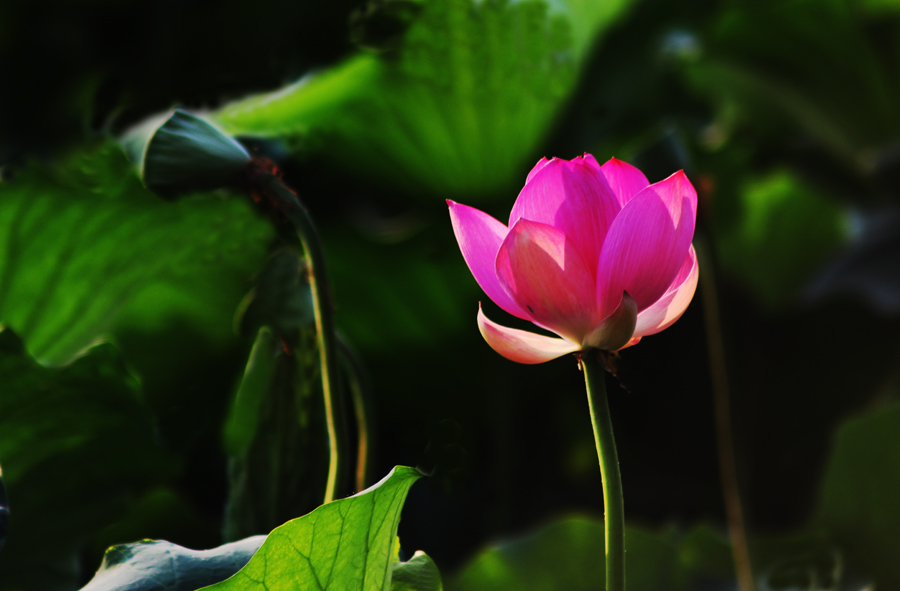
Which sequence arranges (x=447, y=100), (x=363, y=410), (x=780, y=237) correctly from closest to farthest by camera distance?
(x=363, y=410) → (x=447, y=100) → (x=780, y=237)

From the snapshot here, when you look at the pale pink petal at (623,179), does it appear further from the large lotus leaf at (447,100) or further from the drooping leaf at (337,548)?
the large lotus leaf at (447,100)

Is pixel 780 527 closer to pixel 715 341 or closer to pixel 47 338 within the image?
pixel 715 341

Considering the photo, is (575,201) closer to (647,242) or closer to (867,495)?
(647,242)

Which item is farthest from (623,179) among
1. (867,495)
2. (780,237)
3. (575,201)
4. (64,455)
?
(780,237)

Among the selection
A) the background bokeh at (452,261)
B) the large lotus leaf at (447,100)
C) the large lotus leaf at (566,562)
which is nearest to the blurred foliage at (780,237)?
the background bokeh at (452,261)

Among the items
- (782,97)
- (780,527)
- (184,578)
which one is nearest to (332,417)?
(184,578)

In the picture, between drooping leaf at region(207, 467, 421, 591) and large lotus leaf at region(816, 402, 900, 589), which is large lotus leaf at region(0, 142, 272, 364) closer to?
drooping leaf at region(207, 467, 421, 591)
